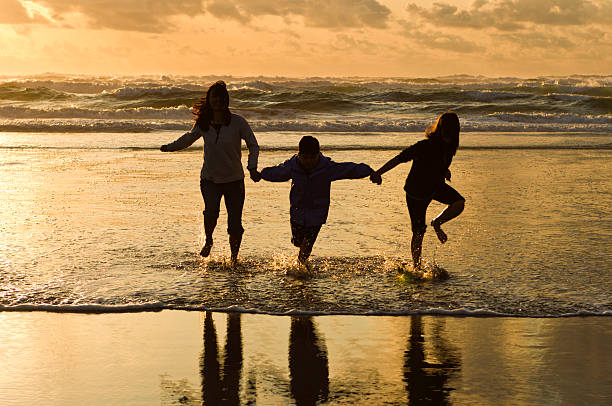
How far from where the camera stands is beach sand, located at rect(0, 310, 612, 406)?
12.6ft

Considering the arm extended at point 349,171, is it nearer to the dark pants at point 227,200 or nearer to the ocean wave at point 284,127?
the dark pants at point 227,200

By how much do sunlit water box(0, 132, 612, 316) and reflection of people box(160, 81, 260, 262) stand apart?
377 millimetres

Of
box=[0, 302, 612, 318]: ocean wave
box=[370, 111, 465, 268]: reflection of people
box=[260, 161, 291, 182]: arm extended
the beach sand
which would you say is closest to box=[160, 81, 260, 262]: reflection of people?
box=[260, 161, 291, 182]: arm extended

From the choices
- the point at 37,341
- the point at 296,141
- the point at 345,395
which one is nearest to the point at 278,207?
the point at 37,341

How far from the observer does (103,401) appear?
12.3ft

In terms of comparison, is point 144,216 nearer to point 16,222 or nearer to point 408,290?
point 16,222

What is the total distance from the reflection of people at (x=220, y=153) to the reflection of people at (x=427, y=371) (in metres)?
2.52

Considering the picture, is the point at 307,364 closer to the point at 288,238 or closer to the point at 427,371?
the point at 427,371

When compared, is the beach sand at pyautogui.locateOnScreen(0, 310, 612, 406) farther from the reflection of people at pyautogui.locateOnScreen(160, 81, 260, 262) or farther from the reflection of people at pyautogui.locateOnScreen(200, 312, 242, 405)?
the reflection of people at pyautogui.locateOnScreen(160, 81, 260, 262)

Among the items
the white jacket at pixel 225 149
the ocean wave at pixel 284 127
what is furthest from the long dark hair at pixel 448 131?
the ocean wave at pixel 284 127

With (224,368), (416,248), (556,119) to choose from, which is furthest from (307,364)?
(556,119)

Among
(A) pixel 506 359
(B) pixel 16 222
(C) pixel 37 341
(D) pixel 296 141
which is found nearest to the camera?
(A) pixel 506 359

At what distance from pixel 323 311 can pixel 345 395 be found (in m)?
1.54

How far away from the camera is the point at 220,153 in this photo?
6.73 meters
